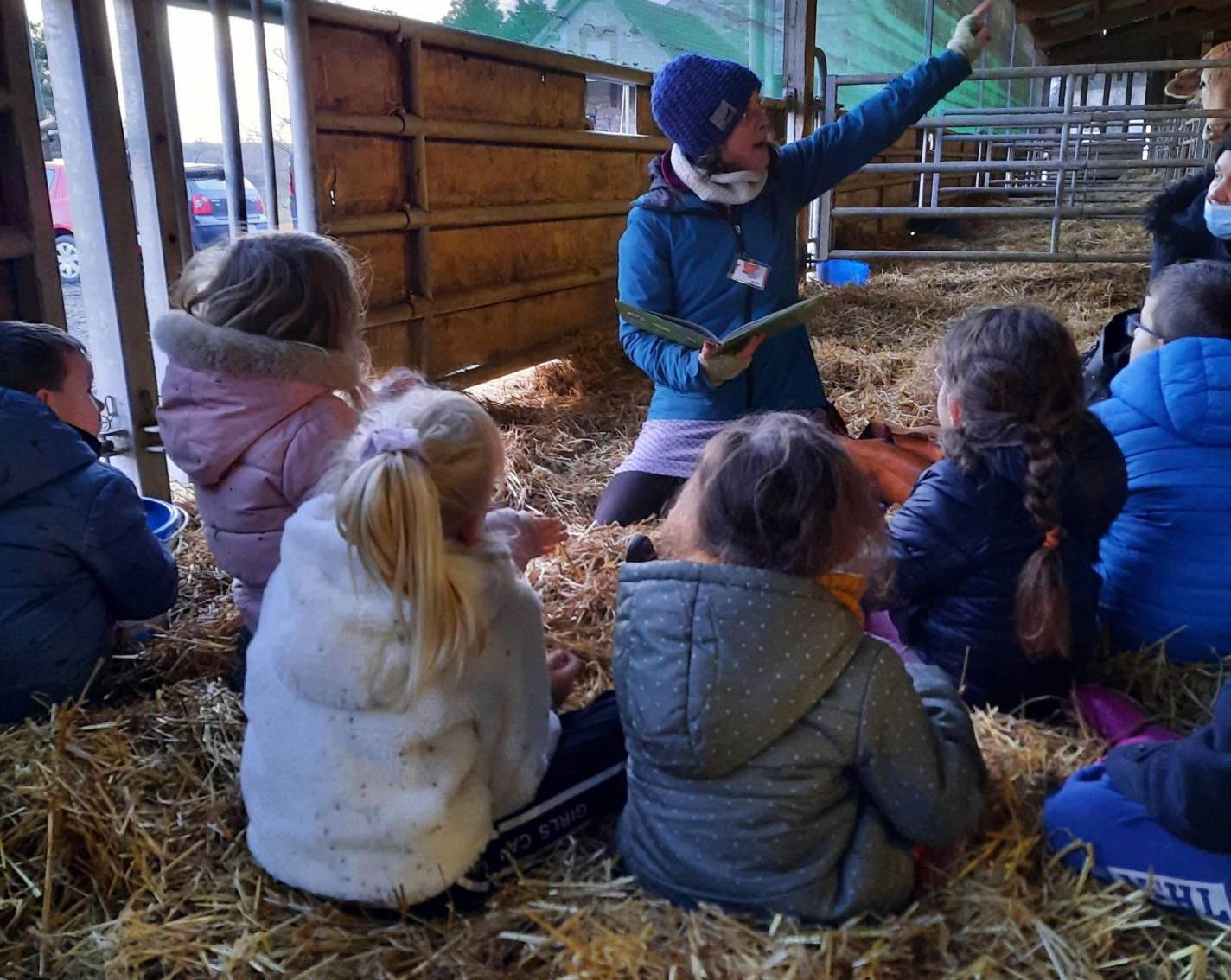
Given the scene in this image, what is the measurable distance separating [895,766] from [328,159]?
294cm

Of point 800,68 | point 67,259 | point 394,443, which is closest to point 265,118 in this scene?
point 394,443

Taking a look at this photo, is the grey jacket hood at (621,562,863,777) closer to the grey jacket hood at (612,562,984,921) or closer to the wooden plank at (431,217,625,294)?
the grey jacket hood at (612,562,984,921)

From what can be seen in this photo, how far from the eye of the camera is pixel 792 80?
7203mm

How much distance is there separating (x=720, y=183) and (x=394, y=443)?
Result: 2135 mm

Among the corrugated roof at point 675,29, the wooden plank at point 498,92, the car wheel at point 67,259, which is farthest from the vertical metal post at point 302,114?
the car wheel at point 67,259

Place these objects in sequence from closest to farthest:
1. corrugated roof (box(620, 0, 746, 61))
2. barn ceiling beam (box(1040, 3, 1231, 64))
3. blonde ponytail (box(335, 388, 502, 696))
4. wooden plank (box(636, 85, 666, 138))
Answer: blonde ponytail (box(335, 388, 502, 696)) → wooden plank (box(636, 85, 666, 138)) → corrugated roof (box(620, 0, 746, 61)) → barn ceiling beam (box(1040, 3, 1231, 64))

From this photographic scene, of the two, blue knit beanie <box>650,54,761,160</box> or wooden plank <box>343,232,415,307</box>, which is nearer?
blue knit beanie <box>650,54,761,160</box>

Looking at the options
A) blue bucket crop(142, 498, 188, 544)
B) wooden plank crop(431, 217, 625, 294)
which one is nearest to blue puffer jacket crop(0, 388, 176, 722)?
blue bucket crop(142, 498, 188, 544)

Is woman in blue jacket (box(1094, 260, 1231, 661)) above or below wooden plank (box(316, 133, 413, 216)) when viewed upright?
below

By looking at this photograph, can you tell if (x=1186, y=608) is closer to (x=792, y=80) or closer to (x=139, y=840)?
(x=139, y=840)

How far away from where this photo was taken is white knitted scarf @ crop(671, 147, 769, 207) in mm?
3322

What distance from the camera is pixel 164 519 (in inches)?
115

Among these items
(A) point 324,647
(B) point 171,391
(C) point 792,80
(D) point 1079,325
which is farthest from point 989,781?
(C) point 792,80

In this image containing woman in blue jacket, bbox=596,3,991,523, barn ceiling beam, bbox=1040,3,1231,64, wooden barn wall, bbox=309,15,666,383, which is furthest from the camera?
barn ceiling beam, bbox=1040,3,1231,64
